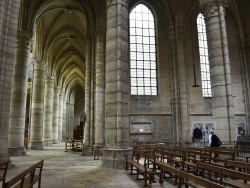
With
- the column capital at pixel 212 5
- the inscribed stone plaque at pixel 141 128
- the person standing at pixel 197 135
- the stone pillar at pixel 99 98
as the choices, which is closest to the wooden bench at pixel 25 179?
the stone pillar at pixel 99 98

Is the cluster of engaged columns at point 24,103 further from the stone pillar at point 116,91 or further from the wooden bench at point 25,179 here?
the wooden bench at point 25,179

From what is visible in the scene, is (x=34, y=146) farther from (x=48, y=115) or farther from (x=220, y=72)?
(x=220, y=72)

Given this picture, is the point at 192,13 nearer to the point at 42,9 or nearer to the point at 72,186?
the point at 42,9

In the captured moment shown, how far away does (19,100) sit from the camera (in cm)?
1574

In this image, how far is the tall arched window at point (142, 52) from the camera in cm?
1745

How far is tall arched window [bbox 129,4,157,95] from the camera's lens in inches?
687

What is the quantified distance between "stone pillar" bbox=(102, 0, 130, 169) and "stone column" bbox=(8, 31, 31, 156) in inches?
335

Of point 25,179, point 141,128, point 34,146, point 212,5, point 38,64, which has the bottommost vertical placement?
point 34,146

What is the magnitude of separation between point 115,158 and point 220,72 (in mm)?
6175

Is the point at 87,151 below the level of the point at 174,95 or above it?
below

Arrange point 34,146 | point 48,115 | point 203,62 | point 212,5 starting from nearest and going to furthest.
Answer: point 212,5
point 203,62
point 34,146
point 48,115

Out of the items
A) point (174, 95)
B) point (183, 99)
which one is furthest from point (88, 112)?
point (183, 99)

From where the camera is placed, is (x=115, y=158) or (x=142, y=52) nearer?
(x=115, y=158)

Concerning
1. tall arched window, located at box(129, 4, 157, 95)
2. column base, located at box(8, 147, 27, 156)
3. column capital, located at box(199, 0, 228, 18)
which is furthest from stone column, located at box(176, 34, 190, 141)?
column base, located at box(8, 147, 27, 156)
